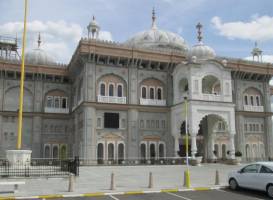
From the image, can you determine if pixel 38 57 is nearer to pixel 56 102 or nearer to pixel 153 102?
pixel 56 102

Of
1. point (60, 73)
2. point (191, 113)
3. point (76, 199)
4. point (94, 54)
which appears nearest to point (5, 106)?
point (60, 73)

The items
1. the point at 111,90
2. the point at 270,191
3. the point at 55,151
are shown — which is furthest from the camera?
the point at 55,151

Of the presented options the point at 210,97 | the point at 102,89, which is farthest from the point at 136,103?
the point at 210,97

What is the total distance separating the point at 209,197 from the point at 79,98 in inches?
1144

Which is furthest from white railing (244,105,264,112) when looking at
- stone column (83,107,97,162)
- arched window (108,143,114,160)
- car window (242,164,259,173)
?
car window (242,164,259,173)

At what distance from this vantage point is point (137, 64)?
39656 mm

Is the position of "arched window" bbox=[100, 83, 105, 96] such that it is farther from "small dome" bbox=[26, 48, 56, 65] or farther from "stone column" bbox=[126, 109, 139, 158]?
"small dome" bbox=[26, 48, 56, 65]

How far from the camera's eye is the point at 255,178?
49.3 feet

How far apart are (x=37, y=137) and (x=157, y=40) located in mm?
21970

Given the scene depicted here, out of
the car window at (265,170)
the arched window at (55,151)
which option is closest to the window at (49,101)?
the arched window at (55,151)

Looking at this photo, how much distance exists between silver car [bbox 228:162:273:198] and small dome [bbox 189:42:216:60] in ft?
84.3

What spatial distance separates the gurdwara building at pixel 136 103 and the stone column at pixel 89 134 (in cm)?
11

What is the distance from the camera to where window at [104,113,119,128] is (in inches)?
1474

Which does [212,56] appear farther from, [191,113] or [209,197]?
[209,197]
